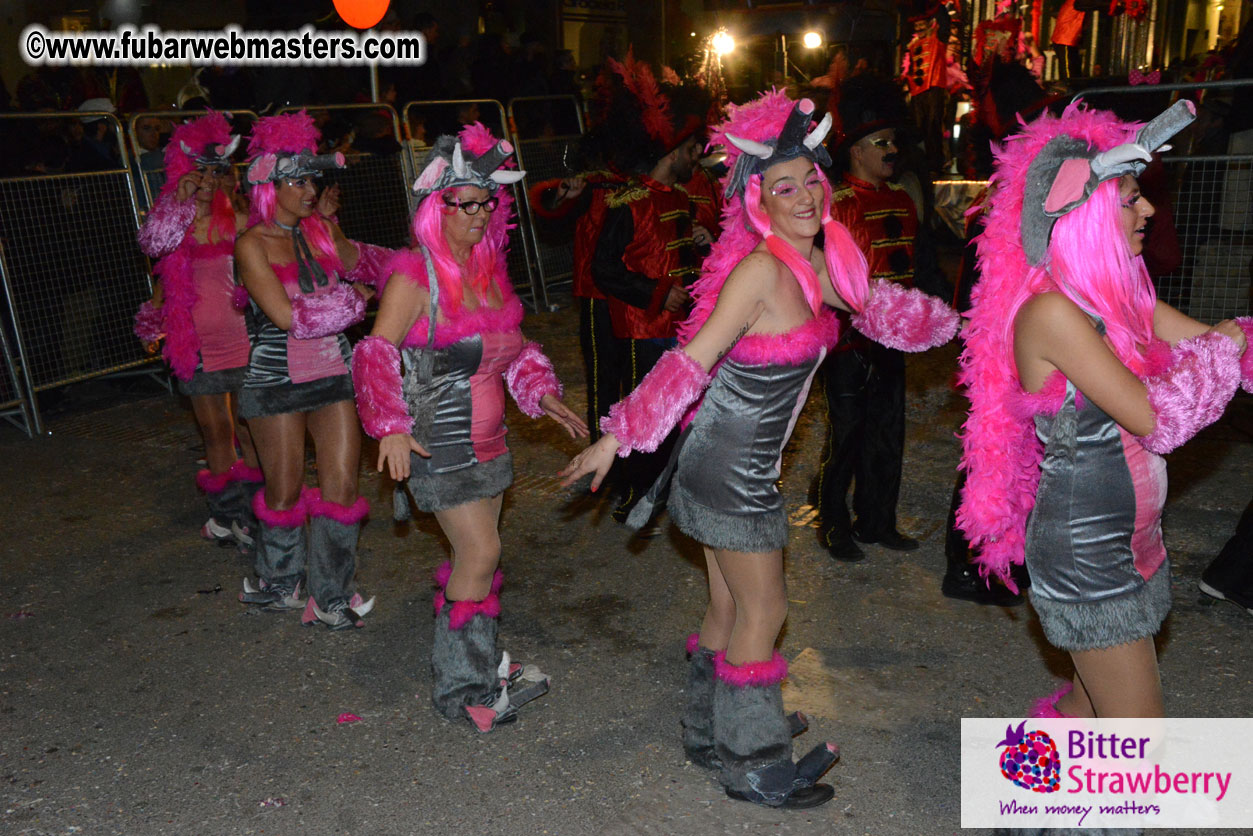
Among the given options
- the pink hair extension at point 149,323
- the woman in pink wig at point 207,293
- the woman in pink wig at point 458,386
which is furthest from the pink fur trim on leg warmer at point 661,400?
the pink hair extension at point 149,323

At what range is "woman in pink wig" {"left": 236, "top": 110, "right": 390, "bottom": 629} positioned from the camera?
4.72 m

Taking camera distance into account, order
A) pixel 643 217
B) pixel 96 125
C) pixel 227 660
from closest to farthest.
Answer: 1. pixel 227 660
2. pixel 643 217
3. pixel 96 125

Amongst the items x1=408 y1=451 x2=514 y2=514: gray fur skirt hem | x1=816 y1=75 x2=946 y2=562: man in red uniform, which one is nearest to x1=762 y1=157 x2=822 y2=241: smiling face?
x1=408 y1=451 x2=514 y2=514: gray fur skirt hem

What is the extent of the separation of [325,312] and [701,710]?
2309 mm

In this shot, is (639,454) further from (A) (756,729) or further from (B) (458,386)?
(A) (756,729)

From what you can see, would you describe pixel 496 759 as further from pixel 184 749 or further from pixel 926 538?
pixel 926 538

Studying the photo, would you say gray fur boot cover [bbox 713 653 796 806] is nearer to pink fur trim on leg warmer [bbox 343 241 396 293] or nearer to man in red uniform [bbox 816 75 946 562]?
man in red uniform [bbox 816 75 946 562]

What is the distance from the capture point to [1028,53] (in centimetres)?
1509

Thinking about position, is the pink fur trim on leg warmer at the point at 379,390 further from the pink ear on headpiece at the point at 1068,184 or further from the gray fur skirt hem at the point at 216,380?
the gray fur skirt hem at the point at 216,380

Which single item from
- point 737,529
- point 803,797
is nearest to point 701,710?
point 803,797

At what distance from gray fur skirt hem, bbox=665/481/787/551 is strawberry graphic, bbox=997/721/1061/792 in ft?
2.96

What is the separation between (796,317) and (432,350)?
132 centimetres

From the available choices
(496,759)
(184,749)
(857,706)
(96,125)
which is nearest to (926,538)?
(857,706)

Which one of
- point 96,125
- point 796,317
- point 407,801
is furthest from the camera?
point 96,125
